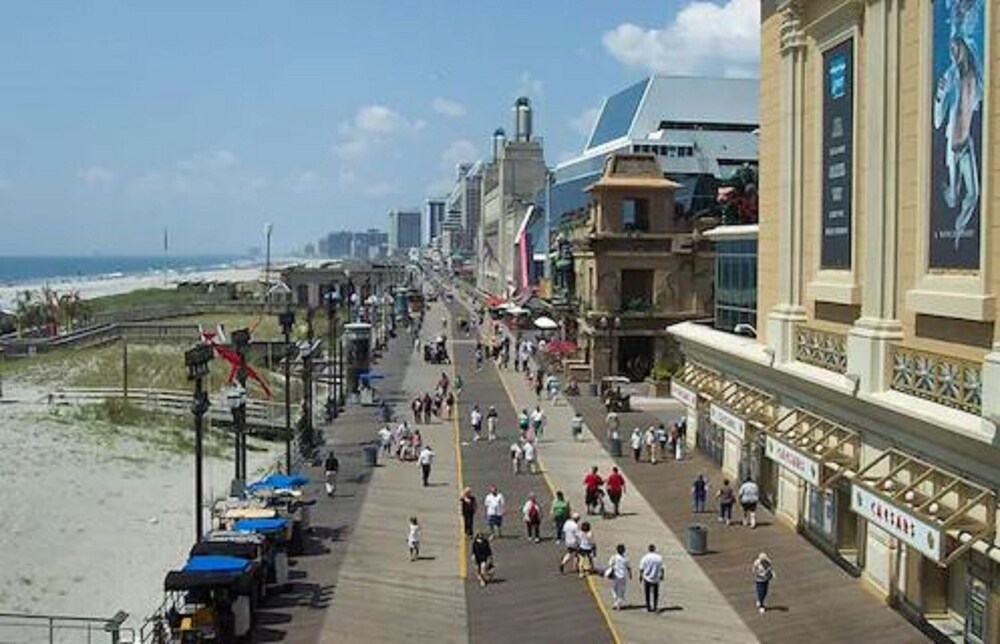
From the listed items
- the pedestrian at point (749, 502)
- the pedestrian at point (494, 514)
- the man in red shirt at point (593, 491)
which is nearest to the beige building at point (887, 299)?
the pedestrian at point (749, 502)

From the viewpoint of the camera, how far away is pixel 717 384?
114 feet

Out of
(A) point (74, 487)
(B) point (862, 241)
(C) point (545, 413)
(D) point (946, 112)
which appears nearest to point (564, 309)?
(C) point (545, 413)

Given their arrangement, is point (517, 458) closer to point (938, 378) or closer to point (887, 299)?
point (887, 299)

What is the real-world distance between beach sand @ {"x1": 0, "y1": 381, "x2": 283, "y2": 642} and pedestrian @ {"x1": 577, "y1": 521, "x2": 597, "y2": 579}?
25.9ft

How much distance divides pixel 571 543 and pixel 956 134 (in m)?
9.84

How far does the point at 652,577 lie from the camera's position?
20250mm

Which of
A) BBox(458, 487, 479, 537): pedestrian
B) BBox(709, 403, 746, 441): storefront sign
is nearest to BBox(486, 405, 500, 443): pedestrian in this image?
BBox(709, 403, 746, 441): storefront sign

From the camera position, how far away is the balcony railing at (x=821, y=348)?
78.1ft

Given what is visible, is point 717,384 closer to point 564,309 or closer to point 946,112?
point 946,112

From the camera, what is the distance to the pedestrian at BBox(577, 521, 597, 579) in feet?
74.3

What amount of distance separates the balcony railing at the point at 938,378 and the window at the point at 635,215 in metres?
37.4

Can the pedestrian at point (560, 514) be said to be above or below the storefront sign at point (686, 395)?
below

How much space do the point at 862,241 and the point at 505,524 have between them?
9.92 meters

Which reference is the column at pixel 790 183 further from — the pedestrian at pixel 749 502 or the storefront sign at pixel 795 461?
the storefront sign at pixel 795 461
